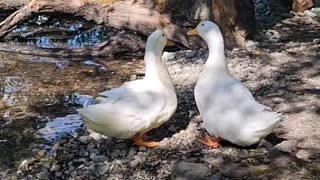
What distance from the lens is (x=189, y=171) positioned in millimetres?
3904

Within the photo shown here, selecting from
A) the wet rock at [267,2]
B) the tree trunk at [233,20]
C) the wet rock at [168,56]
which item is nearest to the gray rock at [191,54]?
the wet rock at [168,56]

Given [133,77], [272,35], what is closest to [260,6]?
[272,35]

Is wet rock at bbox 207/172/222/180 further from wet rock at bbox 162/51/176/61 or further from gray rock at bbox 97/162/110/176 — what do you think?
wet rock at bbox 162/51/176/61

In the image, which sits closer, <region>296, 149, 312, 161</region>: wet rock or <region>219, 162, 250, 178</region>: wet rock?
<region>219, 162, 250, 178</region>: wet rock

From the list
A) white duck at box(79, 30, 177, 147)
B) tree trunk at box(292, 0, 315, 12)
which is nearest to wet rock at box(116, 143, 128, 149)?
white duck at box(79, 30, 177, 147)

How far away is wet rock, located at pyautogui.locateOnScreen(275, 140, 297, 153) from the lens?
163 inches

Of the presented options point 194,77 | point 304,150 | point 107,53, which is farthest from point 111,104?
point 107,53

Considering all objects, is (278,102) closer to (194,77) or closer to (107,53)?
(194,77)

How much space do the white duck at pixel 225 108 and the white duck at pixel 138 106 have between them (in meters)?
0.28

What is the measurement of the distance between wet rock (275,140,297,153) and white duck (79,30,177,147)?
0.84 m

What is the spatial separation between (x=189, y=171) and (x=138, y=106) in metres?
0.64

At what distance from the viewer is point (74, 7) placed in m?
7.82

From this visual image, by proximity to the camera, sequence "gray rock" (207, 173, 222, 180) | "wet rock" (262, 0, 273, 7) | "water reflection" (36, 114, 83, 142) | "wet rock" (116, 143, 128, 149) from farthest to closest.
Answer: "wet rock" (262, 0, 273, 7) → "water reflection" (36, 114, 83, 142) → "wet rock" (116, 143, 128, 149) → "gray rock" (207, 173, 222, 180)

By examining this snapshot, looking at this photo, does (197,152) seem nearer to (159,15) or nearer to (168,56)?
(168,56)
